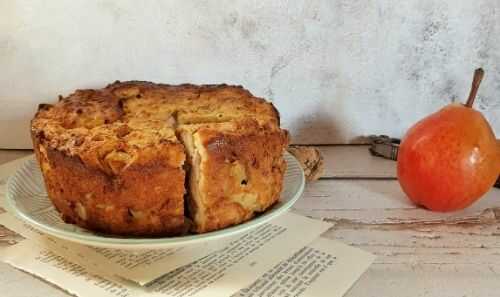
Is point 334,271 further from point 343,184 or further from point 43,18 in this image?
point 43,18

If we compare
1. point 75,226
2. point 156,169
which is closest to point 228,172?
point 156,169

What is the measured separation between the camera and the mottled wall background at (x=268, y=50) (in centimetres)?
102

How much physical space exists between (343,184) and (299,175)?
0.62ft

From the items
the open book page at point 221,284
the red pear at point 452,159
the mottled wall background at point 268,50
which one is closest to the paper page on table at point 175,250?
the open book page at point 221,284

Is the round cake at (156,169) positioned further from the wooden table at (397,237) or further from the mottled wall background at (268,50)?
the mottled wall background at (268,50)

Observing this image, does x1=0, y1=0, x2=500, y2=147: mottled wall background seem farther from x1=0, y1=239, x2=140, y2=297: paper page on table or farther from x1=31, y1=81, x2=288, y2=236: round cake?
x1=0, y1=239, x2=140, y2=297: paper page on table

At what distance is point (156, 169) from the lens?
650 mm

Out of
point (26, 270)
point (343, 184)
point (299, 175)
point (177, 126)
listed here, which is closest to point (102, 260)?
point (26, 270)

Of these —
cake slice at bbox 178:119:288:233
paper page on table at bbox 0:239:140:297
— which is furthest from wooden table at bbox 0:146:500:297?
cake slice at bbox 178:119:288:233

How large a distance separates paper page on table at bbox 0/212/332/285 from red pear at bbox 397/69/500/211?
0.16 metres

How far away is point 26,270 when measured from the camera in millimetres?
671

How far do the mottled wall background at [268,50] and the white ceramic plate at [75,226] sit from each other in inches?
10.8

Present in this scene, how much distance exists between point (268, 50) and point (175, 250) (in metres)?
0.49

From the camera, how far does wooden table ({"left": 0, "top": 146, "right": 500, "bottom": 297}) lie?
66cm
